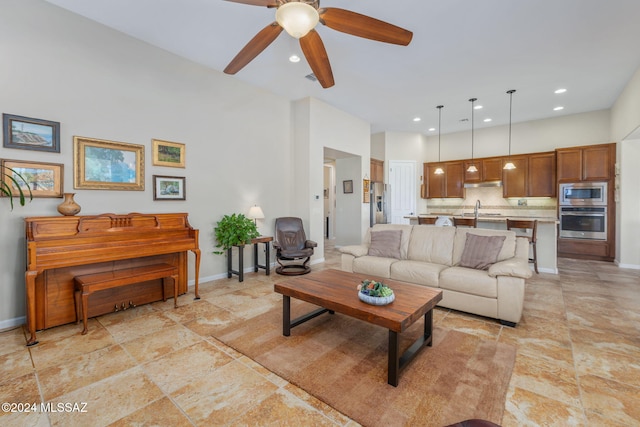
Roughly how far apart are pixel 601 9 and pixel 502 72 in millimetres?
1390

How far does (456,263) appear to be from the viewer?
139 inches

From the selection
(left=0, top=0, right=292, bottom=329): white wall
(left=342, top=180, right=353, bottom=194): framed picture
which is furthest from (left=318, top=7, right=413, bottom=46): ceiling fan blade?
(left=342, top=180, right=353, bottom=194): framed picture

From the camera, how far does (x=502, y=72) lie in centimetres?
425

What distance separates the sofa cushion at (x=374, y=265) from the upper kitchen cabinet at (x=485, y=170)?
477 cm

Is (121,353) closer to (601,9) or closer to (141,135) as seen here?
(141,135)

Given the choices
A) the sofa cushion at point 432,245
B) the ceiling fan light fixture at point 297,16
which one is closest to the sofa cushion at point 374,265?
the sofa cushion at point 432,245

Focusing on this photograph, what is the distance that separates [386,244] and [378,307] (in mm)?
1959

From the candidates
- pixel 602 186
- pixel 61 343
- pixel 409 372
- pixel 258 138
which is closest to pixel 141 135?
pixel 258 138

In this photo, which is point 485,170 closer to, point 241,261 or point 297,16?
point 241,261

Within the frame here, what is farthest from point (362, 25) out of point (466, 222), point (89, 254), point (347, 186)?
point (347, 186)

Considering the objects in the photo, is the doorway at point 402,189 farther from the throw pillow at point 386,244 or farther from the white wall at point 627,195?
the white wall at point 627,195

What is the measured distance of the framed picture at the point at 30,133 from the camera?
265 centimetres

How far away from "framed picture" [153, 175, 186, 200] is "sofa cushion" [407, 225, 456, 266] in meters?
3.29

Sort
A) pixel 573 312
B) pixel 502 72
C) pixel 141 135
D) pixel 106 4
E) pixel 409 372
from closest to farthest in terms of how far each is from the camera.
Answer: pixel 409 372, pixel 106 4, pixel 573 312, pixel 141 135, pixel 502 72
